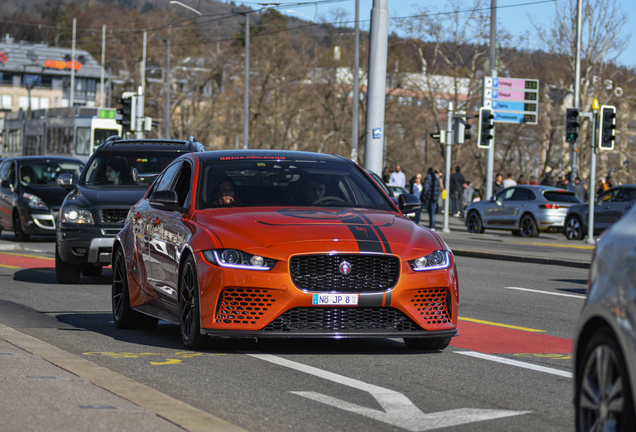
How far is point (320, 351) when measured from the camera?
8.12 meters

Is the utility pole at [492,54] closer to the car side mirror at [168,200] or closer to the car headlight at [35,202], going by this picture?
the car headlight at [35,202]

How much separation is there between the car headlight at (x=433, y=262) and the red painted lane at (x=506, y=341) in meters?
0.92

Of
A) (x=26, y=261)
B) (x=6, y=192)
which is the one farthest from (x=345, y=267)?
(x=6, y=192)

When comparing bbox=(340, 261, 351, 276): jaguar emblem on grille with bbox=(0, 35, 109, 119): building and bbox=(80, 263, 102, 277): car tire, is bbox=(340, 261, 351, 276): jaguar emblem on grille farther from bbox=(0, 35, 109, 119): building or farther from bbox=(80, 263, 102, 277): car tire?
bbox=(0, 35, 109, 119): building

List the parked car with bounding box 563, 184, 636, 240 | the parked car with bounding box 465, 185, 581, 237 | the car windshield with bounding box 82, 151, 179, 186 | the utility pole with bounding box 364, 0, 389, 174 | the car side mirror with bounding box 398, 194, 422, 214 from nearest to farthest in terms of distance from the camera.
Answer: the car side mirror with bounding box 398, 194, 422, 214 < the car windshield with bounding box 82, 151, 179, 186 < the utility pole with bounding box 364, 0, 389, 174 < the parked car with bounding box 563, 184, 636, 240 < the parked car with bounding box 465, 185, 581, 237

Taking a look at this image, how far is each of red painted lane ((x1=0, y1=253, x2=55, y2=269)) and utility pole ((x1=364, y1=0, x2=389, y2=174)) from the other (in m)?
8.85

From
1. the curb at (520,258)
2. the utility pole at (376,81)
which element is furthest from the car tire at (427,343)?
the utility pole at (376,81)

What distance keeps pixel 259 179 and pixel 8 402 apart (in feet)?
11.5

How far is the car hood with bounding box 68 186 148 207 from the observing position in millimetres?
13984

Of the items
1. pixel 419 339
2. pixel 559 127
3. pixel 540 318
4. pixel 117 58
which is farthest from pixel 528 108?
pixel 117 58

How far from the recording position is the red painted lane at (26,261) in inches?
678

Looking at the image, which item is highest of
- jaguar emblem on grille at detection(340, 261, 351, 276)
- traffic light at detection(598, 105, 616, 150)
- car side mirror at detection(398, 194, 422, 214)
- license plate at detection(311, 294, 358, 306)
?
traffic light at detection(598, 105, 616, 150)

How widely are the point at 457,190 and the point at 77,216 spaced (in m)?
29.4

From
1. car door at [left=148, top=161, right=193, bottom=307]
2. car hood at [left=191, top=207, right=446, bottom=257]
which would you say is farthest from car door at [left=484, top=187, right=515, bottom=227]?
car hood at [left=191, top=207, right=446, bottom=257]
